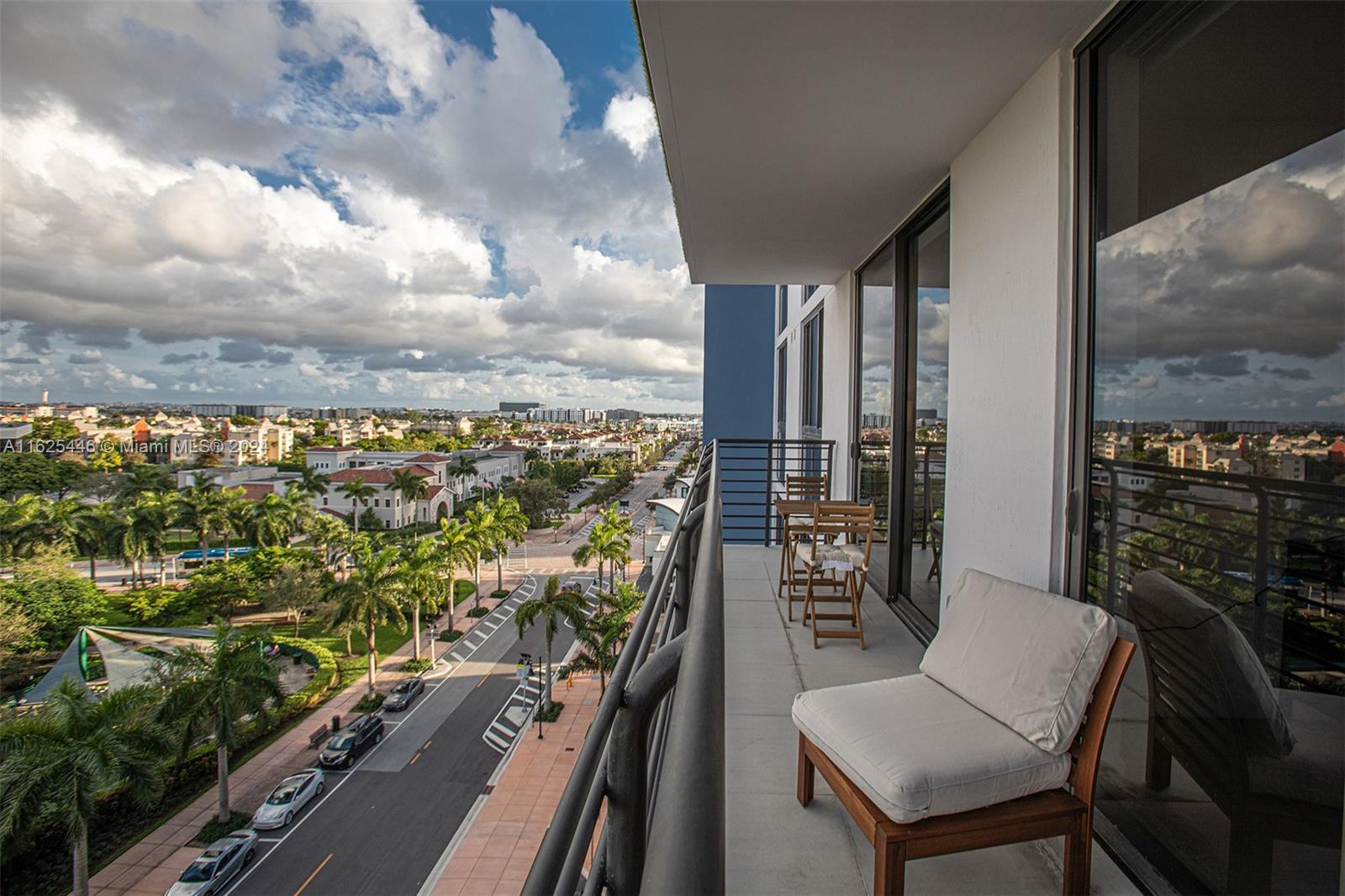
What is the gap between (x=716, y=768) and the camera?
0.39 metres

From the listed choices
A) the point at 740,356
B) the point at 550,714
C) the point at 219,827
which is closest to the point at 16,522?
the point at 219,827

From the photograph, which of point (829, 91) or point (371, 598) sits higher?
point (829, 91)

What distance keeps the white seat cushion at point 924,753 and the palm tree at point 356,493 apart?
4764cm

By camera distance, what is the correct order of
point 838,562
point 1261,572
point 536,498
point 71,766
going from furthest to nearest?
point 536,498, point 71,766, point 838,562, point 1261,572

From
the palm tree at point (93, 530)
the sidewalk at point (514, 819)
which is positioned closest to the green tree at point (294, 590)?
the palm tree at point (93, 530)

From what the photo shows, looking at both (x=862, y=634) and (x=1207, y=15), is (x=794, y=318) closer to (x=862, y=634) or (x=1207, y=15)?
(x=862, y=634)

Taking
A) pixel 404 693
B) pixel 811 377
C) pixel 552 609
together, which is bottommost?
pixel 404 693

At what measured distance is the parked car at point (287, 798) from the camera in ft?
54.5

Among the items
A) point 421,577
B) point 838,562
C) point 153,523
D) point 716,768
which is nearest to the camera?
point 716,768

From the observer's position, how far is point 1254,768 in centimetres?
156

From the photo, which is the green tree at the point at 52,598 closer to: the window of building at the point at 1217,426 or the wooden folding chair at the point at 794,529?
the wooden folding chair at the point at 794,529

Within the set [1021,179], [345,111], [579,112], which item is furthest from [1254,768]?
[345,111]

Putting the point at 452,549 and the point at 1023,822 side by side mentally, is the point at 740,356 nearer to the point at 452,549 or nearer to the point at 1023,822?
the point at 1023,822

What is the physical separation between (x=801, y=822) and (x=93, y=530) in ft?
146
